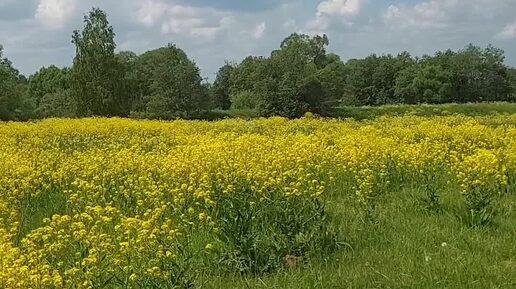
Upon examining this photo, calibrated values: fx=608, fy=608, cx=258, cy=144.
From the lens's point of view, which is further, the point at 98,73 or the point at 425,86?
the point at 425,86

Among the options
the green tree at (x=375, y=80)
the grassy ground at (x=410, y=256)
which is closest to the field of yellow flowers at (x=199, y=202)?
the grassy ground at (x=410, y=256)

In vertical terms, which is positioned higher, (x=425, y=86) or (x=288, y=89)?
(x=288, y=89)

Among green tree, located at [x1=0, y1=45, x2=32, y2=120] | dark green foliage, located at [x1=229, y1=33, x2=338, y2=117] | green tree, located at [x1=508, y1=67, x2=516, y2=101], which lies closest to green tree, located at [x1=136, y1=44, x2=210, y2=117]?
dark green foliage, located at [x1=229, y1=33, x2=338, y2=117]

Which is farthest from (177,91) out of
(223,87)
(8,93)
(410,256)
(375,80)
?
(375,80)

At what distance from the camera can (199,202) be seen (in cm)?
696

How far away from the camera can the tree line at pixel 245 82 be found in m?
40.8

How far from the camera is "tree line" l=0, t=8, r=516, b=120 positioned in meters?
40.8

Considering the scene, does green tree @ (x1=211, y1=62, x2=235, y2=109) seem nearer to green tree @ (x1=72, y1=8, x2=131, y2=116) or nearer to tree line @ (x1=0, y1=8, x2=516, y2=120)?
tree line @ (x1=0, y1=8, x2=516, y2=120)

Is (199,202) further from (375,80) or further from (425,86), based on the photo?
(375,80)

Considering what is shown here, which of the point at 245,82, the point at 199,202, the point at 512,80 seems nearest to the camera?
the point at 199,202

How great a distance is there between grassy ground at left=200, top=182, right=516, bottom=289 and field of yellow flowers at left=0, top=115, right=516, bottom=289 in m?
0.21

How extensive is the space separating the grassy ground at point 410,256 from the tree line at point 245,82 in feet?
105

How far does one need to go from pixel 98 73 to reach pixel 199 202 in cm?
3553

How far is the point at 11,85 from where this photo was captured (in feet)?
155
